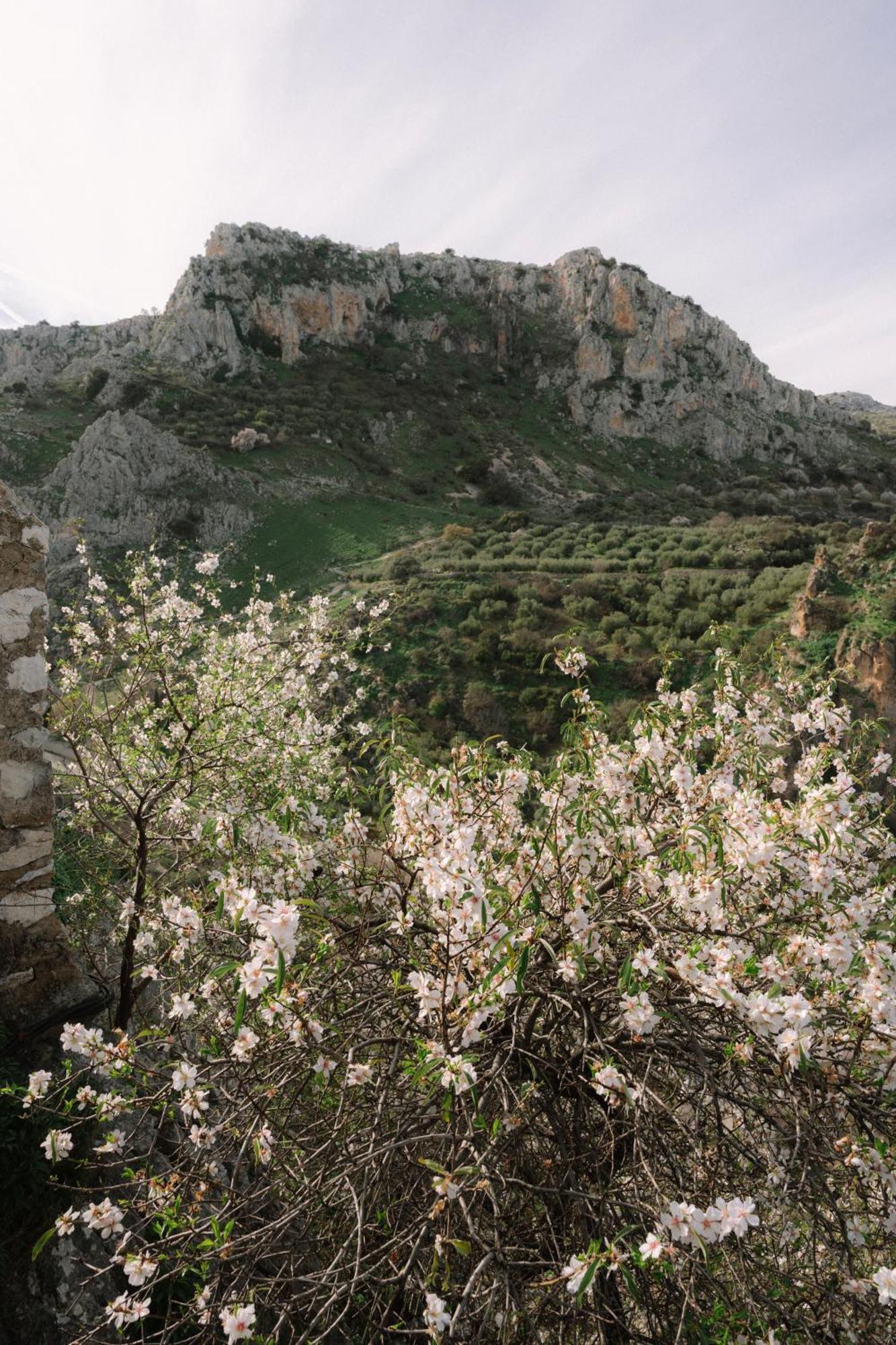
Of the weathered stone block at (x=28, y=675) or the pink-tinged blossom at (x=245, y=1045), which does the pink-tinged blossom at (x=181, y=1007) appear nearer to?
the pink-tinged blossom at (x=245, y=1045)

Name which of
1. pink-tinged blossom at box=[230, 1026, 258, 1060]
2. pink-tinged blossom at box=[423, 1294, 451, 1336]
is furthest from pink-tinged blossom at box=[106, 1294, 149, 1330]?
pink-tinged blossom at box=[423, 1294, 451, 1336]

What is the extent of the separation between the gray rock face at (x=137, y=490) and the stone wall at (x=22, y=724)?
25.3 meters

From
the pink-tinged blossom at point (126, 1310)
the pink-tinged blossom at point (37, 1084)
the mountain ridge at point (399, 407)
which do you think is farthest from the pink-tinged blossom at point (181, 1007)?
the mountain ridge at point (399, 407)

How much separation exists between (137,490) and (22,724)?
1169 inches

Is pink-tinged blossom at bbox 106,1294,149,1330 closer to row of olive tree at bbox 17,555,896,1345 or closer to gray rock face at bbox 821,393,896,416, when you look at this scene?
row of olive tree at bbox 17,555,896,1345

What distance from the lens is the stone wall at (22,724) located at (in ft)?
12.4

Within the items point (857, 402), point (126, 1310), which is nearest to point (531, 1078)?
point (126, 1310)

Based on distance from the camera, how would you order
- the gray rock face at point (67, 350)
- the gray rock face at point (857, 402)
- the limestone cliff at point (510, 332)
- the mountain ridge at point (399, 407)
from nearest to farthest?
1. the mountain ridge at point (399, 407)
2. the gray rock face at point (67, 350)
3. the limestone cliff at point (510, 332)
4. the gray rock face at point (857, 402)

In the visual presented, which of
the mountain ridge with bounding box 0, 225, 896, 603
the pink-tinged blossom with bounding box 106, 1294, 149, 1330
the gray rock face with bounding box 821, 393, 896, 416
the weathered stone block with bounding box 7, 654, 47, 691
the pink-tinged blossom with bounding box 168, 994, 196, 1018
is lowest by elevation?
the pink-tinged blossom with bounding box 106, 1294, 149, 1330

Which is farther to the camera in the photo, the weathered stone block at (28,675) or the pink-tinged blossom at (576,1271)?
the weathered stone block at (28,675)

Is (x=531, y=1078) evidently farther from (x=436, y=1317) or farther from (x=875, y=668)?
(x=875, y=668)

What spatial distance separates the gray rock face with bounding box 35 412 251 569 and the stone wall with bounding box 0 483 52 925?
25.3 meters

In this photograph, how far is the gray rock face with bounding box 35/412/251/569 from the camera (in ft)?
92.8

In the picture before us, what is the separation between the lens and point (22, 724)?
3822 mm
